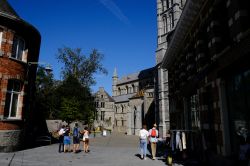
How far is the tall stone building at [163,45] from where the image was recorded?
43.6 metres

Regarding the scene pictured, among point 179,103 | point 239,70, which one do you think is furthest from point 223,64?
point 179,103

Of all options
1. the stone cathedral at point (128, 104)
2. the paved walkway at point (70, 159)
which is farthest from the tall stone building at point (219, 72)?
the stone cathedral at point (128, 104)

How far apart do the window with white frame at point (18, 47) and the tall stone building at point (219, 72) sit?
11.0m

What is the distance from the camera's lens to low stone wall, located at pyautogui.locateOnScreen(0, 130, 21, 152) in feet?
43.6

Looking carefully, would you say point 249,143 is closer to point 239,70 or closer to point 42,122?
point 239,70

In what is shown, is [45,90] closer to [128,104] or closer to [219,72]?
[128,104]

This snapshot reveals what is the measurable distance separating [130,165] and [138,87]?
2543 inches

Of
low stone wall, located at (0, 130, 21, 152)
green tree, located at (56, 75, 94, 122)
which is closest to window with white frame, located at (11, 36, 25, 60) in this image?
low stone wall, located at (0, 130, 21, 152)

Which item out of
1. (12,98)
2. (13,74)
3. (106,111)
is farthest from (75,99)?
(106,111)

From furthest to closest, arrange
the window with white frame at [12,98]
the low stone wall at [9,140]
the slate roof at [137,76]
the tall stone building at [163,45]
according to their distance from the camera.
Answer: the slate roof at [137,76] < the tall stone building at [163,45] < the window with white frame at [12,98] < the low stone wall at [9,140]

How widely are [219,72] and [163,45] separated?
4241 cm

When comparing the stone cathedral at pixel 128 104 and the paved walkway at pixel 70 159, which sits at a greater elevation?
the stone cathedral at pixel 128 104

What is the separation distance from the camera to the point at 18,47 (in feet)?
50.8

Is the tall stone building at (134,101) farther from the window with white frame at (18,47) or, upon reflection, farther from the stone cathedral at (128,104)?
the window with white frame at (18,47)
